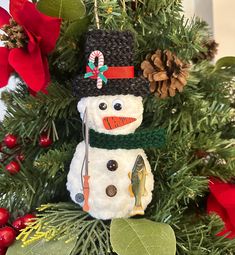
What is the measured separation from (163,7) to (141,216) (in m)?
0.25

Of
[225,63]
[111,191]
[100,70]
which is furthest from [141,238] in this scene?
[225,63]

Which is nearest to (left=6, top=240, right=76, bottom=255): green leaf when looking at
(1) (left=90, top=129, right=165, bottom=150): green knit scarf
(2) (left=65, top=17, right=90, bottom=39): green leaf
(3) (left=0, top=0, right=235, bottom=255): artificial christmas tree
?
(3) (left=0, top=0, right=235, bottom=255): artificial christmas tree

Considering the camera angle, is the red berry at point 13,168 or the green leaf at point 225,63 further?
the green leaf at point 225,63

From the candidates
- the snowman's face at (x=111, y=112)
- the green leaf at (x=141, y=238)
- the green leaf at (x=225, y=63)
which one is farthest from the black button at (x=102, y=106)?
the green leaf at (x=225, y=63)

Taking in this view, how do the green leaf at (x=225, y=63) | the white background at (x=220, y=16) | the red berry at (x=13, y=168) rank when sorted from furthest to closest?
the white background at (x=220, y=16) < the green leaf at (x=225, y=63) < the red berry at (x=13, y=168)

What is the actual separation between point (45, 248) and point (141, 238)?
9 centimetres

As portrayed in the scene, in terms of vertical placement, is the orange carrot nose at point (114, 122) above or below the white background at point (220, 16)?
below

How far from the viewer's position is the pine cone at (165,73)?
434 millimetres

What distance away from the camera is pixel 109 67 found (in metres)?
0.39

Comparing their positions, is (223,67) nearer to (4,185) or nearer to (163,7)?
(163,7)

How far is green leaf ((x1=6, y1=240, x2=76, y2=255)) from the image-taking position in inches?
14.2

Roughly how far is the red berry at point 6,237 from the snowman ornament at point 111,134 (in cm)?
7

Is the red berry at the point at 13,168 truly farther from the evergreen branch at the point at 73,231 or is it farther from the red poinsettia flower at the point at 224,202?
the red poinsettia flower at the point at 224,202

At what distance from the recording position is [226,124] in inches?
22.2
